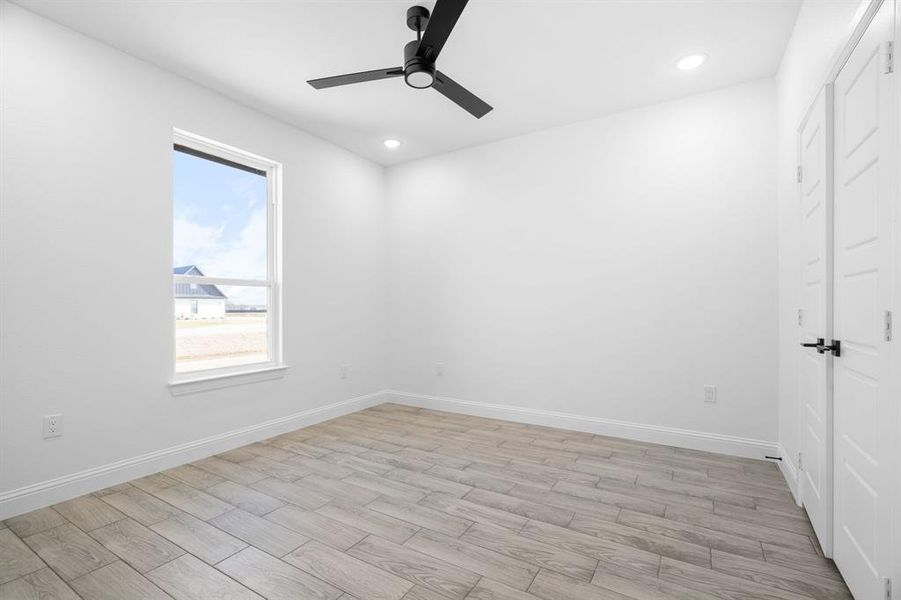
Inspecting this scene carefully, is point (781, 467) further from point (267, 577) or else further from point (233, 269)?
point (233, 269)

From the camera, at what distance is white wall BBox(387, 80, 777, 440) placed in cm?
307

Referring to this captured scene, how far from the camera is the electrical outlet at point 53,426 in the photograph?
2.35 metres

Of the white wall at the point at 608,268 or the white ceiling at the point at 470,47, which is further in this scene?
the white wall at the point at 608,268

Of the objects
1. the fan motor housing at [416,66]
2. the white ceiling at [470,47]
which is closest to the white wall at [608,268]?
the white ceiling at [470,47]

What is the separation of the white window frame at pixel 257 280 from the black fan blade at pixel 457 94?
1908mm

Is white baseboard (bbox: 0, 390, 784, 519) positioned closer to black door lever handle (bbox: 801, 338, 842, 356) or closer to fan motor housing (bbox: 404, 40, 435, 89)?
black door lever handle (bbox: 801, 338, 842, 356)

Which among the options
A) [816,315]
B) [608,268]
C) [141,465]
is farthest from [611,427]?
[141,465]

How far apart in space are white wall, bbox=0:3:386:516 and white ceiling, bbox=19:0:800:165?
0.77 ft

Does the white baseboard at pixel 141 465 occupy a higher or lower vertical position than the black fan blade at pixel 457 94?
lower

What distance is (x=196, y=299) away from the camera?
319cm

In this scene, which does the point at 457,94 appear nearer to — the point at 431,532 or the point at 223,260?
the point at 223,260

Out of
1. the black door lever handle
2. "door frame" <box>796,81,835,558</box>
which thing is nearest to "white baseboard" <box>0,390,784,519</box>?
"door frame" <box>796,81,835,558</box>

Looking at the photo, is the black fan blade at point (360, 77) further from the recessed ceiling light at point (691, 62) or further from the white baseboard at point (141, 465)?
the white baseboard at point (141, 465)

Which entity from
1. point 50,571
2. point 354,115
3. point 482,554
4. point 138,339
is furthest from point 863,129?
point 138,339
